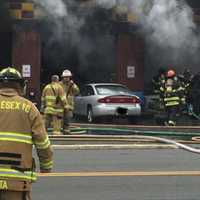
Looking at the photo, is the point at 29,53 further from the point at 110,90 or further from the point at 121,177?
the point at 121,177

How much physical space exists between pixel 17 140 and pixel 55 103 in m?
9.85

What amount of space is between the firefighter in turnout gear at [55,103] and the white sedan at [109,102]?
16.7 ft

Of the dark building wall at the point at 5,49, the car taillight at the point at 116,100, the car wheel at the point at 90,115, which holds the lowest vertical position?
the car wheel at the point at 90,115

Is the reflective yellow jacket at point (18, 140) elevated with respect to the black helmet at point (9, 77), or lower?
lower

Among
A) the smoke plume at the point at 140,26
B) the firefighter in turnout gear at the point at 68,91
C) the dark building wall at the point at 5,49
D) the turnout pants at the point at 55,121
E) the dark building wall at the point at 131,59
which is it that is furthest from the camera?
the dark building wall at the point at 131,59

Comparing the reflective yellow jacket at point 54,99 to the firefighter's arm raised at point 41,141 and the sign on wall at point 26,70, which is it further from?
the firefighter's arm raised at point 41,141

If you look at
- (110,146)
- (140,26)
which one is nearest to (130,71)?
(140,26)

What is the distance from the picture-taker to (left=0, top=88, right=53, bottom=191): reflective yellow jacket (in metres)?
4.75

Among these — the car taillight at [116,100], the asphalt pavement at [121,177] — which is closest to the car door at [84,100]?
the car taillight at [116,100]

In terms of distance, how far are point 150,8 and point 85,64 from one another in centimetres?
385

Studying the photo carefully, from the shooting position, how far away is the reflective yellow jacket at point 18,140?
475 cm

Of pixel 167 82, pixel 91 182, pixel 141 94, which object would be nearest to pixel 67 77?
pixel 167 82

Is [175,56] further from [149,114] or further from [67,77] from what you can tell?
[67,77]

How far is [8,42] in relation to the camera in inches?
943
